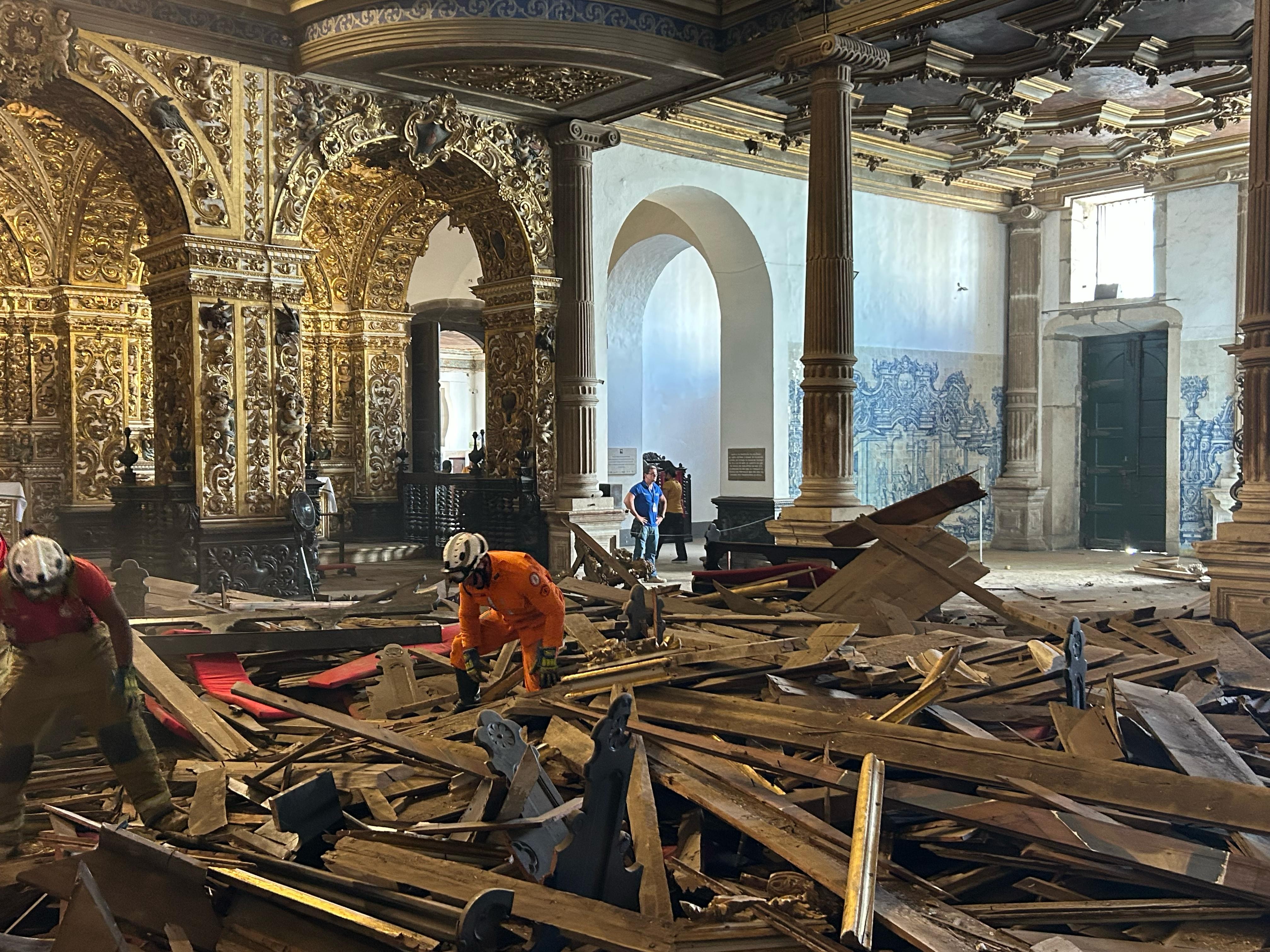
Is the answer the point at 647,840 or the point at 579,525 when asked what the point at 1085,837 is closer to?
the point at 647,840

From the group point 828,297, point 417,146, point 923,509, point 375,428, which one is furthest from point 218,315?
point 923,509

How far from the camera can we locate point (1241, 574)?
25.5 ft

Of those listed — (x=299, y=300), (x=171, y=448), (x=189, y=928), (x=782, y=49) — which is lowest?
(x=189, y=928)

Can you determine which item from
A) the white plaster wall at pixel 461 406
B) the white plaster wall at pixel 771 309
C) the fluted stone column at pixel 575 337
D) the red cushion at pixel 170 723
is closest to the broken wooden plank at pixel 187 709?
the red cushion at pixel 170 723

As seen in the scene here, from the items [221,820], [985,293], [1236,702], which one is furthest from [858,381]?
[221,820]

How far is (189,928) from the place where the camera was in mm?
3842

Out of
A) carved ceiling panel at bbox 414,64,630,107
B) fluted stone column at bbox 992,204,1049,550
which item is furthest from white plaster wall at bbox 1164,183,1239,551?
carved ceiling panel at bbox 414,64,630,107

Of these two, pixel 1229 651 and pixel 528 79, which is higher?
pixel 528 79

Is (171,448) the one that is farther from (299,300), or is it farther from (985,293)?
(985,293)

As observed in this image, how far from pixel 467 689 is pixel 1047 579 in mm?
10520

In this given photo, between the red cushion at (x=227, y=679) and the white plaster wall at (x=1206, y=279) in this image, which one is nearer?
the red cushion at (x=227, y=679)

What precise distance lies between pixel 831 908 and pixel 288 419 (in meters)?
8.58

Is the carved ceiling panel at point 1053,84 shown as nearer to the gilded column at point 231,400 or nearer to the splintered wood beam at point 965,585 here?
the splintered wood beam at point 965,585

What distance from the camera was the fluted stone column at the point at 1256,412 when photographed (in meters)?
7.53
